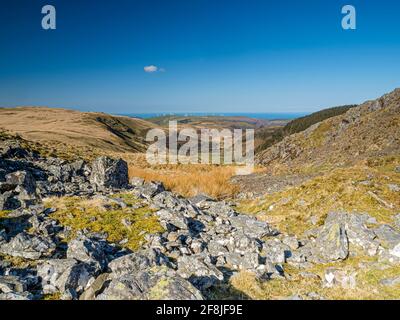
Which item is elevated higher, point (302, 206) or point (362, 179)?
point (362, 179)

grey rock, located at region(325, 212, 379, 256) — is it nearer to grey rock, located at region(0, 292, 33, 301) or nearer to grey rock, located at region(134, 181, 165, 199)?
grey rock, located at region(134, 181, 165, 199)

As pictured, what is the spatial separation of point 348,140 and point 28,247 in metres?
32.9

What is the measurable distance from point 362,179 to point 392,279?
10.2 meters

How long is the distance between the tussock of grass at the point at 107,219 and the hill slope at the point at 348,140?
2100 cm

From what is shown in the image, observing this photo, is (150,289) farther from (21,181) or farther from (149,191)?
(21,181)

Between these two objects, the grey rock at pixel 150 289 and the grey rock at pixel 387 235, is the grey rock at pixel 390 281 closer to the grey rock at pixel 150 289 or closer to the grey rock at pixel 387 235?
the grey rock at pixel 387 235

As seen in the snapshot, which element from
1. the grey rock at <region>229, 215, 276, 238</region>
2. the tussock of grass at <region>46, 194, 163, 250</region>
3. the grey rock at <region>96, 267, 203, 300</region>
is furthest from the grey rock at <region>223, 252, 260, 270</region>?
the grey rock at <region>96, 267, 203, 300</region>

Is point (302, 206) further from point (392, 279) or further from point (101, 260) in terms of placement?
point (101, 260)

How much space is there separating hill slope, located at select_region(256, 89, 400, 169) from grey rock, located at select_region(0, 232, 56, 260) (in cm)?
2552

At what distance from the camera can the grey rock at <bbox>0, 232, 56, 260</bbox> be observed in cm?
1122

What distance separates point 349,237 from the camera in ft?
43.0

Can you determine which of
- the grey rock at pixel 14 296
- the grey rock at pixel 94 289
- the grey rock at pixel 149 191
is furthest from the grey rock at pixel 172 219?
the grey rock at pixel 14 296

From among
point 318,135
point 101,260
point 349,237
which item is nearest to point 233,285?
point 101,260

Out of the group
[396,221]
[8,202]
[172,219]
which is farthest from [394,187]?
[8,202]
